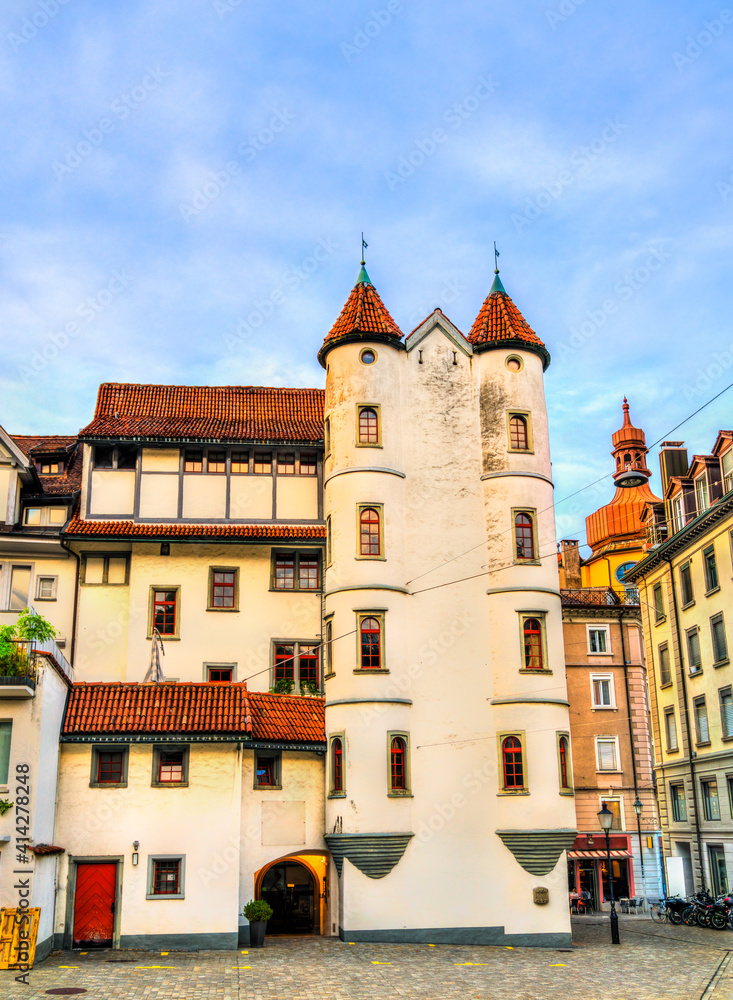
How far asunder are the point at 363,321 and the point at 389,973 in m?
22.5

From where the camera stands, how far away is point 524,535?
36.5 metres

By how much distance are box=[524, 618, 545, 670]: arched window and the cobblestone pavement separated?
30.2ft

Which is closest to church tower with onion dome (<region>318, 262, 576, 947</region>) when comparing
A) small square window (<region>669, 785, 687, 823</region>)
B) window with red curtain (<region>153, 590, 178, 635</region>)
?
window with red curtain (<region>153, 590, 178, 635</region>)

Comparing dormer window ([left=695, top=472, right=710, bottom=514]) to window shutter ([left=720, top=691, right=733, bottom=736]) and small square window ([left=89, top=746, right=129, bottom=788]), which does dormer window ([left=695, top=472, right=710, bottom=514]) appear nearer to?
window shutter ([left=720, top=691, right=733, bottom=736])

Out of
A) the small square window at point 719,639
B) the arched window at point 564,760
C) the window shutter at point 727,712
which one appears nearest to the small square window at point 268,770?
the arched window at point 564,760

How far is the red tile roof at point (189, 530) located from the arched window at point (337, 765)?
8.21 metres

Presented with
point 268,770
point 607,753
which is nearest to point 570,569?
point 607,753

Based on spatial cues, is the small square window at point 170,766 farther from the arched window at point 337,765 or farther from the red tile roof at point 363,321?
the red tile roof at point 363,321

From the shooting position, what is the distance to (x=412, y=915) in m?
32.1

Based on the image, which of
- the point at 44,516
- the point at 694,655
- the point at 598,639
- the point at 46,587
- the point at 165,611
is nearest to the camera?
the point at 165,611

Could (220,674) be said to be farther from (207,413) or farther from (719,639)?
(719,639)

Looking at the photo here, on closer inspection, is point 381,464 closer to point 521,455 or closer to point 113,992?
point 521,455

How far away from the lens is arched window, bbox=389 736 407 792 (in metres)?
33.1

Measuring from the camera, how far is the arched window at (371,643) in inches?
1345
